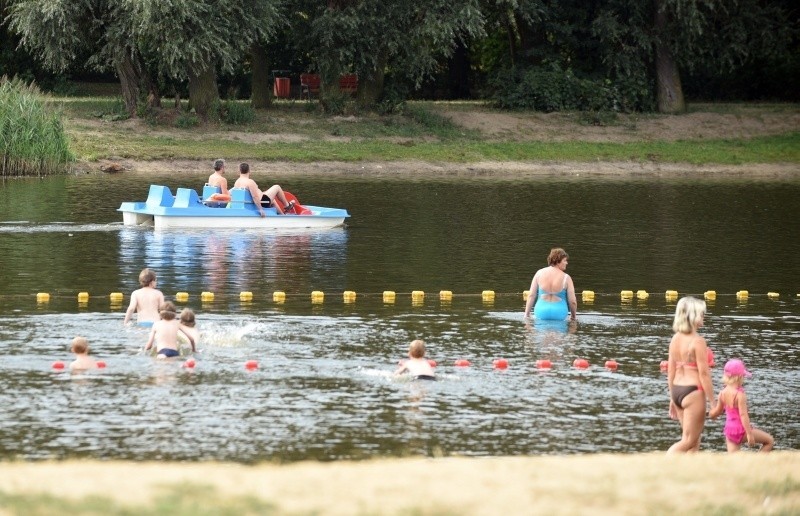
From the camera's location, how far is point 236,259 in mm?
25609

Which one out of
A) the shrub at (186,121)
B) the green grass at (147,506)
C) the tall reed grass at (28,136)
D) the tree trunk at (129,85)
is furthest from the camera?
the tree trunk at (129,85)

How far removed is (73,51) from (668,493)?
3901 cm

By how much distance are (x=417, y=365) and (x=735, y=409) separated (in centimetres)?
404

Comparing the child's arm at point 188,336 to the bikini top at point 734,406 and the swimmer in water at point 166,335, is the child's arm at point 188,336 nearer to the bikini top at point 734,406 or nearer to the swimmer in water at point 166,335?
the swimmer in water at point 166,335

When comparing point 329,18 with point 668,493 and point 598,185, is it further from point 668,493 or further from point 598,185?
point 668,493

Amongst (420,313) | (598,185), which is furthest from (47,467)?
(598,185)

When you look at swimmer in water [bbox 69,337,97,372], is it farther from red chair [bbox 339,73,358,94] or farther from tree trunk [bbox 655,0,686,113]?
tree trunk [bbox 655,0,686,113]

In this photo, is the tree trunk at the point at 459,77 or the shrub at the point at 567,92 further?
the tree trunk at the point at 459,77

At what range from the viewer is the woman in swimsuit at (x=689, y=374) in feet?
41.0

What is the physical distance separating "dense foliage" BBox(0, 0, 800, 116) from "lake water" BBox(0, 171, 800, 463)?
1108 centimetres

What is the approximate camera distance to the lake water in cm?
1362

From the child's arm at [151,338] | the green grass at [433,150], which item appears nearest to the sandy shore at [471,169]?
the green grass at [433,150]

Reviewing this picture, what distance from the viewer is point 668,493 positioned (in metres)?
10.0

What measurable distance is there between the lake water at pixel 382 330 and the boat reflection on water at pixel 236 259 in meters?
0.07
